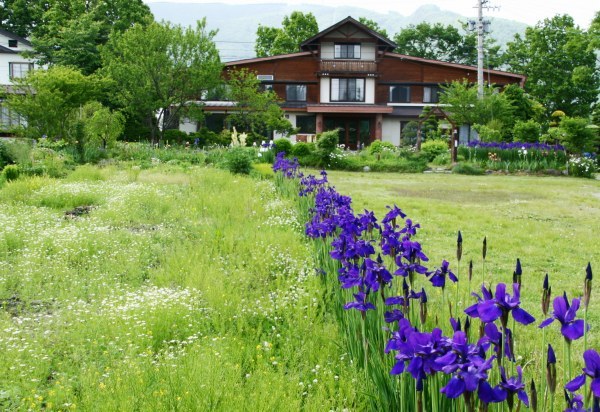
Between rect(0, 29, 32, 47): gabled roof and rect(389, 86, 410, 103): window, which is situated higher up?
rect(0, 29, 32, 47): gabled roof

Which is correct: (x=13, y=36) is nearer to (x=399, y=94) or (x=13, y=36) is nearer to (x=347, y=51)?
(x=347, y=51)

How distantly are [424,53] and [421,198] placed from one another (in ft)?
141

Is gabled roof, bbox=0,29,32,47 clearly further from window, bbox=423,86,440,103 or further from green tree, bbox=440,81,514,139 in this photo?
green tree, bbox=440,81,514,139

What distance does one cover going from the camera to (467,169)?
2125 centimetres

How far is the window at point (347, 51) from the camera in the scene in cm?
3725

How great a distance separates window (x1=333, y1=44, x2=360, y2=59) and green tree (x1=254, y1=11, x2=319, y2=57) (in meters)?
8.77

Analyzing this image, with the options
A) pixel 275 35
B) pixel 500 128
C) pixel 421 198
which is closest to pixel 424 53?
pixel 275 35

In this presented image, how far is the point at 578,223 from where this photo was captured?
974 centimetres

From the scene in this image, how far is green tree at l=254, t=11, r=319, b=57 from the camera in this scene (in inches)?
1810

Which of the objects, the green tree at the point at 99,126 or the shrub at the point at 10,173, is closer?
the shrub at the point at 10,173

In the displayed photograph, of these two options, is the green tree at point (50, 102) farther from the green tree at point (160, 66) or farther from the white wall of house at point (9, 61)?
the white wall of house at point (9, 61)

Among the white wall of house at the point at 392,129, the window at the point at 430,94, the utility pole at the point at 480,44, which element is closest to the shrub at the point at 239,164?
the utility pole at the point at 480,44

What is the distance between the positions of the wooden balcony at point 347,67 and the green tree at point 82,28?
10672 millimetres

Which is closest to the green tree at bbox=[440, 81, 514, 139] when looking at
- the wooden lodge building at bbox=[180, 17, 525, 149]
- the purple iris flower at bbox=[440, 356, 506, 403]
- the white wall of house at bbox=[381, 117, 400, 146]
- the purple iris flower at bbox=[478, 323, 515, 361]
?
the wooden lodge building at bbox=[180, 17, 525, 149]
